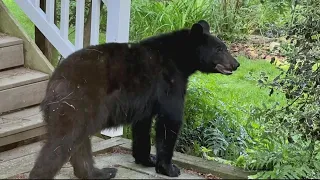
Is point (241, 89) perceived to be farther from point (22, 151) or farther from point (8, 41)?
point (22, 151)

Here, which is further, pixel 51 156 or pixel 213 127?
pixel 213 127

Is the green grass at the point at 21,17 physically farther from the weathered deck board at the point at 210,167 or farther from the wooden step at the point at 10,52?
the weathered deck board at the point at 210,167

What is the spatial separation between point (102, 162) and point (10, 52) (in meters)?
1.85

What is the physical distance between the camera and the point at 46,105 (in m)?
3.58

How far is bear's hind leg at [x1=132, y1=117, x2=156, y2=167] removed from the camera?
4297mm

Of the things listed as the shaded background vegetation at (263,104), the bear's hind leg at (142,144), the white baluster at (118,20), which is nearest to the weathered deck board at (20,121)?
the shaded background vegetation at (263,104)

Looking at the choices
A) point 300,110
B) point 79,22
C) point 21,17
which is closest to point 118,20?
point 79,22

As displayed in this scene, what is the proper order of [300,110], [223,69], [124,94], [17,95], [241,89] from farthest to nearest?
1. [241,89]
2. [17,95]
3. [300,110]
4. [223,69]
5. [124,94]

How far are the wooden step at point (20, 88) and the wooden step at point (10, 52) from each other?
0.24ft

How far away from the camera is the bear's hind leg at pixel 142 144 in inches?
169

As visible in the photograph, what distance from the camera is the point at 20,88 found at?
540 centimetres

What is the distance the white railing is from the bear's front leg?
43.2 inches

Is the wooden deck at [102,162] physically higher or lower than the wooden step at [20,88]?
lower

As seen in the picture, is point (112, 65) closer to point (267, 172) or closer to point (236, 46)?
point (267, 172)
